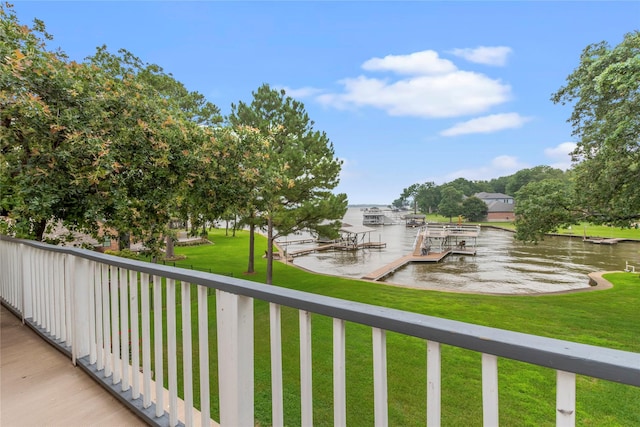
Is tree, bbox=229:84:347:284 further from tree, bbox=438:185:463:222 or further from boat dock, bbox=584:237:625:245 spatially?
tree, bbox=438:185:463:222

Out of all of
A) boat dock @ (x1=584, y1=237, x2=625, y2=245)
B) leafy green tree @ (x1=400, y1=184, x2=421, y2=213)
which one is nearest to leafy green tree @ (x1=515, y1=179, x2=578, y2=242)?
boat dock @ (x1=584, y1=237, x2=625, y2=245)

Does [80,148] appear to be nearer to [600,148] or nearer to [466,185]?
[600,148]

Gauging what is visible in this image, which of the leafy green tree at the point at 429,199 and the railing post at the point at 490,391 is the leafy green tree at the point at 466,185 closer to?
the leafy green tree at the point at 429,199

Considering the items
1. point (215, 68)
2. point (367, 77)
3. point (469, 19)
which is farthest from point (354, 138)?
point (469, 19)

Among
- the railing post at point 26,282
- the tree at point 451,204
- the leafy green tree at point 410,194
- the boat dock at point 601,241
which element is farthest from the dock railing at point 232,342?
the leafy green tree at point 410,194

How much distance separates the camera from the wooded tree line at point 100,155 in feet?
11.5

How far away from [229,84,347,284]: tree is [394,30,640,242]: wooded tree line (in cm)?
643

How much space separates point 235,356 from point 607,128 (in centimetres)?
882

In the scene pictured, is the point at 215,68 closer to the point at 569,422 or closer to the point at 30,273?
the point at 30,273

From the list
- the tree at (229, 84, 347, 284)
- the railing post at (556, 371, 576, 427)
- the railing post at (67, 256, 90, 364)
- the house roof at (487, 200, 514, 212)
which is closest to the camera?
the railing post at (556, 371, 576, 427)

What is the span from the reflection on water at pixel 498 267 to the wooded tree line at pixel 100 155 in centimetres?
1121

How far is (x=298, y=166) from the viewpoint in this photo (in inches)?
437

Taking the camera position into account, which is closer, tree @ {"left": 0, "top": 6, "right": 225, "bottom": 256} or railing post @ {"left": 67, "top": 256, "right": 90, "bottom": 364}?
railing post @ {"left": 67, "top": 256, "right": 90, "bottom": 364}

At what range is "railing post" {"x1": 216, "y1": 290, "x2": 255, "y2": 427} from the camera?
1265 mm
